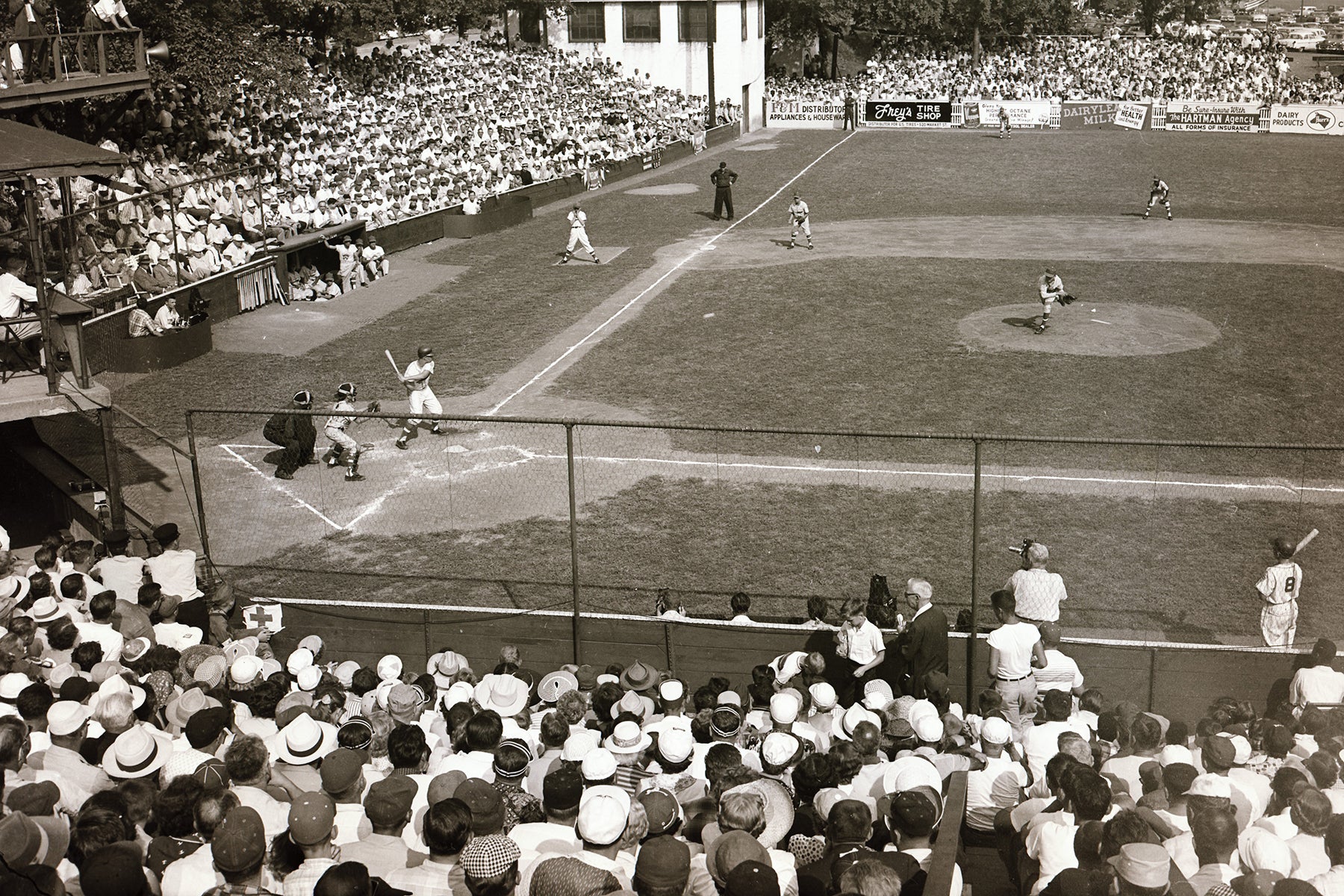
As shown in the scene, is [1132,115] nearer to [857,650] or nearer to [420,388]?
[420,388]

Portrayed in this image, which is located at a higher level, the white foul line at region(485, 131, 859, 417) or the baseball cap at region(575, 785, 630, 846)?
the baseball cap at region(575, 785, 630, 846)

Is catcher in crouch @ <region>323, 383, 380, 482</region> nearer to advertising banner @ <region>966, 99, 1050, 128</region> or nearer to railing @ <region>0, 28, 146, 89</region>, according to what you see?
railing @ <region>0, 28, 146, 89</region>

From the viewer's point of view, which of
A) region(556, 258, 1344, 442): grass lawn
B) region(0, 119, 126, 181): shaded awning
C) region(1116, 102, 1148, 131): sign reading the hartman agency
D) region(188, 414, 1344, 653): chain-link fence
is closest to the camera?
region(188, 414, 1344, 653): chain-link fence

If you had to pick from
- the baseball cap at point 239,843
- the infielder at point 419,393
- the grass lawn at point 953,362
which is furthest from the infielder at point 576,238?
the baseball cap at point 239,843

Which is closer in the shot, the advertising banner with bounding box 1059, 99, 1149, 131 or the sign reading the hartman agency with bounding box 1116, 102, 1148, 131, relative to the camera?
the sign reading the hartman agency with bounding box 1116, 102, 1148, 131

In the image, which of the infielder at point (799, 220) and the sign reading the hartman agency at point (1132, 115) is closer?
the infielder at point (799, 220)

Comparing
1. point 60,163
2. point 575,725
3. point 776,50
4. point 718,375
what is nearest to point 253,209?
point 718,375

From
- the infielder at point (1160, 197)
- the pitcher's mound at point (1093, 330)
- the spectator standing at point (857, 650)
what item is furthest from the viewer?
the infielder at point (1160, 197)

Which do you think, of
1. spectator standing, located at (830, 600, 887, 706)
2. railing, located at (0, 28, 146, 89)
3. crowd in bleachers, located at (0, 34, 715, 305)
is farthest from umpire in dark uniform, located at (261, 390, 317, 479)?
spectator standing, located at (830, 600, 887, 706)

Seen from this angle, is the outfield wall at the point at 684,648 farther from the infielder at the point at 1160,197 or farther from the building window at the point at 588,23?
the building window at the point at 588,23
